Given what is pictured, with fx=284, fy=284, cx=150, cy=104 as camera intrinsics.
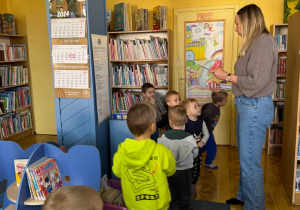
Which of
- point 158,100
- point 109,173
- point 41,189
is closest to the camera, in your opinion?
point 41,189

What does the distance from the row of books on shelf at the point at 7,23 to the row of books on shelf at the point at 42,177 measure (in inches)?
159

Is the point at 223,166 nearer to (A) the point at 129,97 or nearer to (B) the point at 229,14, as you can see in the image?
(A) the point at 129,97

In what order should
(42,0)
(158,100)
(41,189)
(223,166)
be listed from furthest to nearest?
1. (42,0)
2. (158,100)
3. (223,166)
4. (41,189)

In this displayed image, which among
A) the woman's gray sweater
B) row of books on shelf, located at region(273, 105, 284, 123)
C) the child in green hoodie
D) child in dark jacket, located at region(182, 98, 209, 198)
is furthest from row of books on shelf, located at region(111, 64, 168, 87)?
the child in green hoodie

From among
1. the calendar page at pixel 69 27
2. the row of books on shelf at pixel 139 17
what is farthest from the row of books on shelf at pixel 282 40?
the calendar page at pixel 69 27

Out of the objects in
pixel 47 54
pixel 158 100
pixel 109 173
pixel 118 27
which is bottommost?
pixel 109 173

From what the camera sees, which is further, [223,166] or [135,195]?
[223,166]

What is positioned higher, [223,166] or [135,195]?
[135,195]

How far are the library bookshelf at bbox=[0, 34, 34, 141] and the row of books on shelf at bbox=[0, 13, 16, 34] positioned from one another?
0.38 ft

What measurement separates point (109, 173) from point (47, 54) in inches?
135

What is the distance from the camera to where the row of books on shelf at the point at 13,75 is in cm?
488

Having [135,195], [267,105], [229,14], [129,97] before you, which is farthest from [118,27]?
[135,195]

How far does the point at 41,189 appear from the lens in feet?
5.89

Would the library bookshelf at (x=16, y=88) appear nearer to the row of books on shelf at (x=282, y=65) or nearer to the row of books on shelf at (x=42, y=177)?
the row of books on shelf at (x=42, y=177)
